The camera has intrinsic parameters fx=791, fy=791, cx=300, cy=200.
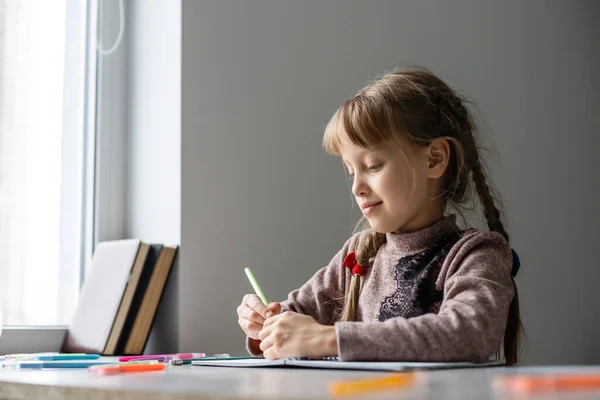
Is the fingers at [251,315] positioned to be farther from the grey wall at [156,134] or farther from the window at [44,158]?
the window at [44,158]

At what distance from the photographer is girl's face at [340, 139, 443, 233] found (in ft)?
3.71

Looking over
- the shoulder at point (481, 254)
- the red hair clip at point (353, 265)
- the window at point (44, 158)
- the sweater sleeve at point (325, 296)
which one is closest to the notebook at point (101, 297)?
the window at point (44, 158)

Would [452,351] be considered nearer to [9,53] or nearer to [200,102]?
[200,102]

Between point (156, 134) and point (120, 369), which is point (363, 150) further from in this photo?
point (156, 134)

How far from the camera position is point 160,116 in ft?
5.38

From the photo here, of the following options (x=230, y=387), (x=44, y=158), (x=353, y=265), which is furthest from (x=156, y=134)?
(x=230, y=387)

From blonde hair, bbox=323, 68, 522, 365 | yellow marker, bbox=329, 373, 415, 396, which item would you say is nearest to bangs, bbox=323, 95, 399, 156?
blonde hair, bbox=323, 68, 522, 365

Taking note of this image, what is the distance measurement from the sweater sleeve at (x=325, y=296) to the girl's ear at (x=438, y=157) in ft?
0.67

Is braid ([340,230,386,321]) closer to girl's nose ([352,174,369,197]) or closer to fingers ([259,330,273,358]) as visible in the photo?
→ girl's nose ([352,174,369,197])

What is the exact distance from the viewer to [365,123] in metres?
1.13

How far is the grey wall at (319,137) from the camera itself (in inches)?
62.2

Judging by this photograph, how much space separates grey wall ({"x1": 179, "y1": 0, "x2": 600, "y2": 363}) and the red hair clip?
395 millimetres

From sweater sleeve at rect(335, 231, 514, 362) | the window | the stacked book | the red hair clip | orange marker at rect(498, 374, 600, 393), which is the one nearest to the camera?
orange marker at rect(498, 374, 600, 393)

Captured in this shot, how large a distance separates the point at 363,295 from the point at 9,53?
944 millimetres
